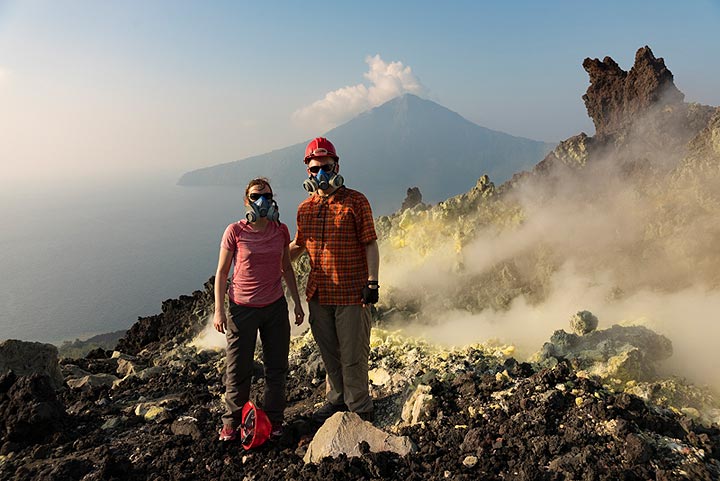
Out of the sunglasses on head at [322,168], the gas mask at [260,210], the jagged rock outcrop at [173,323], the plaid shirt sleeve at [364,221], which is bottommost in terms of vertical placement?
the jagged rock outcrop at [173,323]

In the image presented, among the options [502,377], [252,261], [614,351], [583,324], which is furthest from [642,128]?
[252,261]

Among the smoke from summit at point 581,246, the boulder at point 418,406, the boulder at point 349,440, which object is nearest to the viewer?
the boulder at point 349,440

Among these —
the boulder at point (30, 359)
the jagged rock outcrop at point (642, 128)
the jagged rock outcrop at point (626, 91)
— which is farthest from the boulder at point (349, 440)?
the jagged rock outcrop at point (626, 91)

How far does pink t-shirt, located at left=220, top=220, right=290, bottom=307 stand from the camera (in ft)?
16.7

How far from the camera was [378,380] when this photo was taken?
22.9 ft

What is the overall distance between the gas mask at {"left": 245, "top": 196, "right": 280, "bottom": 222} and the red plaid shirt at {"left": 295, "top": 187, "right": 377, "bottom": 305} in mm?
512

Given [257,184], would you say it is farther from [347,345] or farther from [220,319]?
[347,345]

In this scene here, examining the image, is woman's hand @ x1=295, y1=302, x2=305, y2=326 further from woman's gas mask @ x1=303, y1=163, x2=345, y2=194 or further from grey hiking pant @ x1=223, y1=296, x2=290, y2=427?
woman's gas mask @ x1=303, y1=163, x2=345, y2=194

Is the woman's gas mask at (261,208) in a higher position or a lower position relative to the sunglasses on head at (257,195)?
lower

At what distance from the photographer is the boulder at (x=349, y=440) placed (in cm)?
465

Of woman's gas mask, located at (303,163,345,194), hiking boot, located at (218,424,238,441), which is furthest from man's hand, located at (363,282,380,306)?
hiking boot, located at (218,424,238,441)

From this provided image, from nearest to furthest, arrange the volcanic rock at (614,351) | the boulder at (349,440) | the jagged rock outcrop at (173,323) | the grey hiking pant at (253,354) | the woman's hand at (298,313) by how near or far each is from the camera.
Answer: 1. the boulder at (349,440)
2. the grey hiking pant at (253,354)
3. the woman's hand at (298,313)
4. the volcanic rock at (614,351)
5. the jagged rock outcrop at (173,323)

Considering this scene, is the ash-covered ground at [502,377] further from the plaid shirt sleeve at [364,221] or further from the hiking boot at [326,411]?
the plaid shirt sleeve at [364,221]

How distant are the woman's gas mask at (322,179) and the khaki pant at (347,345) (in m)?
1.27
